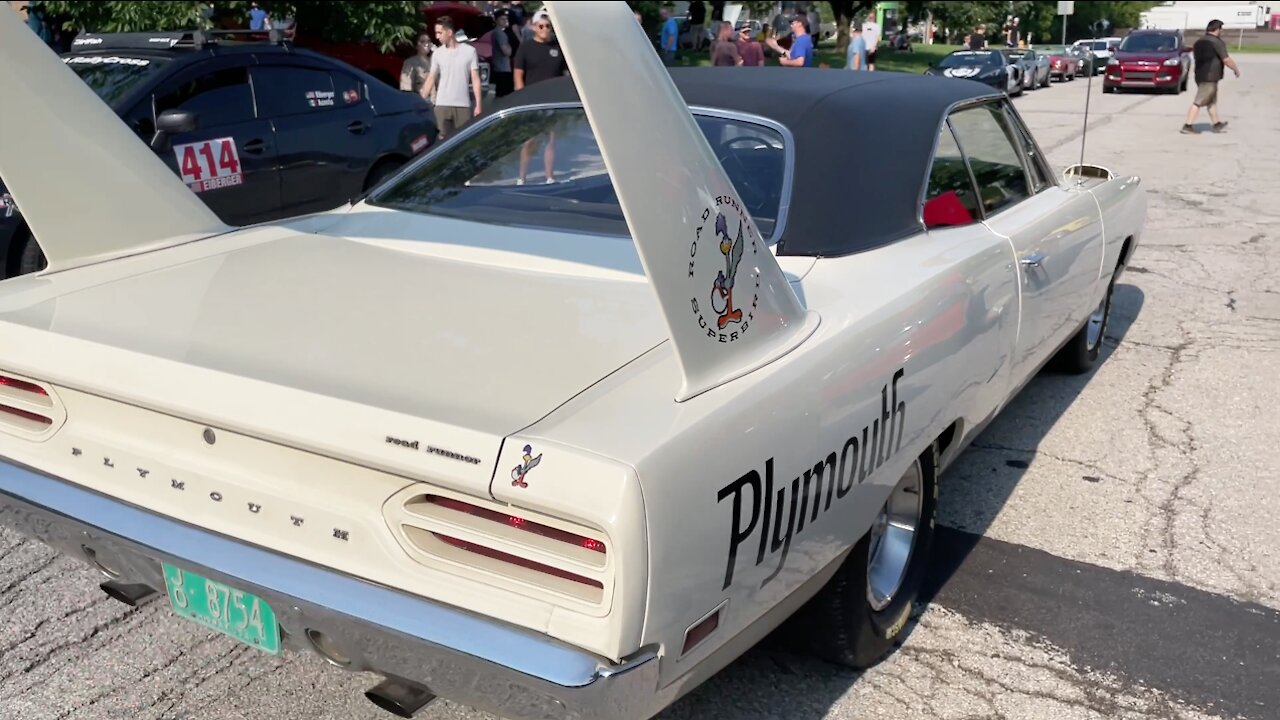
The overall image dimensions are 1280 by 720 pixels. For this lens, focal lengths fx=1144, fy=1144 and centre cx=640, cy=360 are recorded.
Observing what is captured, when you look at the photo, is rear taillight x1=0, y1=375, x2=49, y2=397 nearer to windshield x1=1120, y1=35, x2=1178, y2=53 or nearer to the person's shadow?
the person's shadow

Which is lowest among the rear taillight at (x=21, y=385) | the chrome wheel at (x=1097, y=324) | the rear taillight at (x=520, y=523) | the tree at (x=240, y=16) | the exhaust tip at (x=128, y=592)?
the chrome wheel at (x=1097, y=324)

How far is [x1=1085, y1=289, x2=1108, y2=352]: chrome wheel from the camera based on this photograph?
558cm

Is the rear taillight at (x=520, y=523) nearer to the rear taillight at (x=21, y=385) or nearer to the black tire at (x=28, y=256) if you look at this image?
the rear taillight at (x=21, y=385)

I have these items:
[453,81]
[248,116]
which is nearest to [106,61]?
[248,116]

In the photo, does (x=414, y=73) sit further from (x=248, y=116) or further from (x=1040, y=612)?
(x=1040, y=612)

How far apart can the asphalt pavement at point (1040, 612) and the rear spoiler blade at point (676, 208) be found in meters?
1.12

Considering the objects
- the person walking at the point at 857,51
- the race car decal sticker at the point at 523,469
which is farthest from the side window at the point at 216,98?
the person walking at the point at 857,51

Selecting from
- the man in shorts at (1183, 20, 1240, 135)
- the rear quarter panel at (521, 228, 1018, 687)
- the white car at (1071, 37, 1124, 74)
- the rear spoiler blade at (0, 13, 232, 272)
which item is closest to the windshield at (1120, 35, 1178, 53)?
the white car at (1071, 37, 1124, 74)

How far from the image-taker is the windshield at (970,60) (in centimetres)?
Result: 2630

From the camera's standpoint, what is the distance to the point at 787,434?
7.70ft

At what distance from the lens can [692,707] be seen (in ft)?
9.66

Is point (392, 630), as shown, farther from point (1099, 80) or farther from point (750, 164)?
point (1099, 80)

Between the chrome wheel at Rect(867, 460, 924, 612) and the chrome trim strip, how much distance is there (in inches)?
31.2

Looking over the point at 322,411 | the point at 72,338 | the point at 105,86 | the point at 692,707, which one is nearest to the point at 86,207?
the point at 72,338
